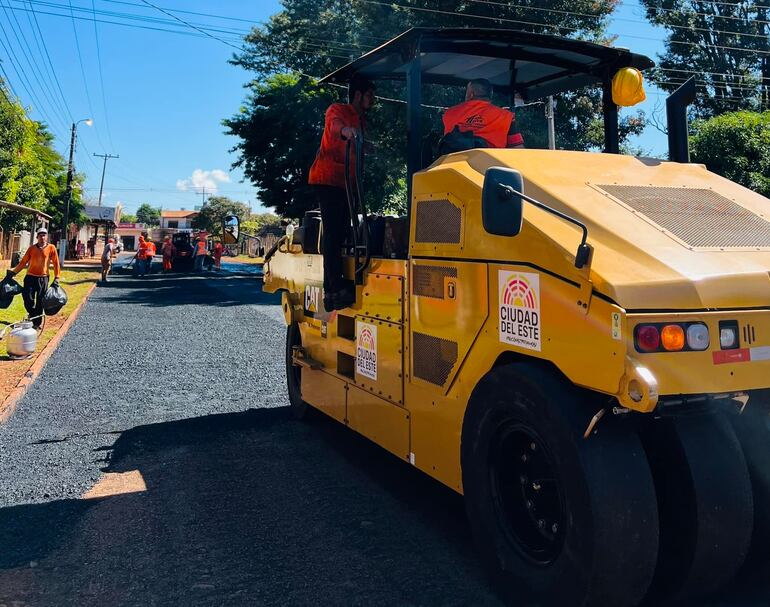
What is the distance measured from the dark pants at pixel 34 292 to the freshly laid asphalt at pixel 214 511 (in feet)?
12.1

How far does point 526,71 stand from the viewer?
5234mm

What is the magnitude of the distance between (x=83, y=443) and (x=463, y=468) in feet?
12.6

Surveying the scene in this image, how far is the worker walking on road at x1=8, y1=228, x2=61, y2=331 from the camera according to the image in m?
10.9

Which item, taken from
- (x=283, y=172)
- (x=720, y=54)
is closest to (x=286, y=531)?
(x=283, y=172)

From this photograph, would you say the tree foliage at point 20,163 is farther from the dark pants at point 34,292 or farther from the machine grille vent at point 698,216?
the machine grille vent at point 698,216

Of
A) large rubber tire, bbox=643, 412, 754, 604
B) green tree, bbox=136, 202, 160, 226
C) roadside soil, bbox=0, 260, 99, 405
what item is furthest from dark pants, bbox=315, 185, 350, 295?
green tree, bbox=136, 202, 160, 226

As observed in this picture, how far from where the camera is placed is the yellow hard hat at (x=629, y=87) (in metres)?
4.58

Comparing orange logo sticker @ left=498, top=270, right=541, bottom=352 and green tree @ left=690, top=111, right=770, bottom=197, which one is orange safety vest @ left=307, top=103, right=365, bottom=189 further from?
green tree @ left=690, top=111, right=770, bottom=197

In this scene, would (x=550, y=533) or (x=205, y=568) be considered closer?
(x=550, y=533)

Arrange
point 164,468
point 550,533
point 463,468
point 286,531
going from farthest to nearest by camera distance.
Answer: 1. point 164,468
2. point 286,531
3. point 463,468
4. point 550,533

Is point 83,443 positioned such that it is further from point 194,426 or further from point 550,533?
point 550,533

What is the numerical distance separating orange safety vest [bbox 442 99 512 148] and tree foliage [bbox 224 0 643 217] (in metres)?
1.38

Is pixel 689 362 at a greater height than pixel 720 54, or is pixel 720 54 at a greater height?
pixel 720 54

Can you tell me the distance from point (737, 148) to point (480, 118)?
14.9 m
